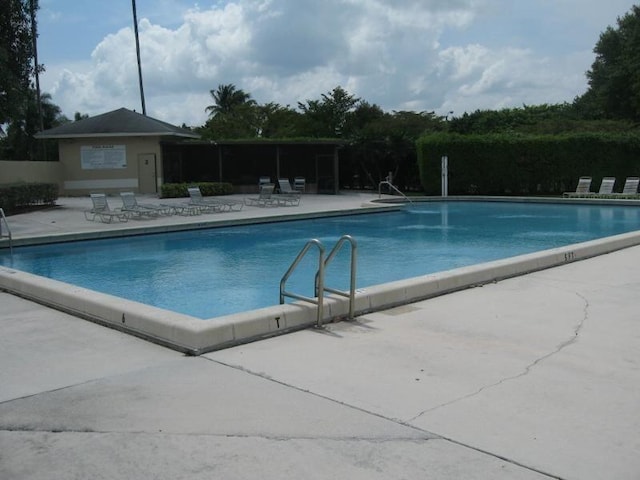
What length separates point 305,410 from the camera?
161 inches

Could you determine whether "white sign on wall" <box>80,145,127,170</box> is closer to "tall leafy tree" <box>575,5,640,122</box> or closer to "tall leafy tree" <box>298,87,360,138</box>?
"tall leafy tree" <box>298,87,360,138</box>

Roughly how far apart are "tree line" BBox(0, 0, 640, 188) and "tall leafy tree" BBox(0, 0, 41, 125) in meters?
0.03

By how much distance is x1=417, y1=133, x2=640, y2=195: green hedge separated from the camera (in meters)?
28.8

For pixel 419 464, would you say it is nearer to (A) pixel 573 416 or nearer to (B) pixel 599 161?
(A) pixel 573 416

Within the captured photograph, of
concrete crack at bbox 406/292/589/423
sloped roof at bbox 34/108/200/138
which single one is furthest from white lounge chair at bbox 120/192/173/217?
concrete crack at bbox 406/292/589/423

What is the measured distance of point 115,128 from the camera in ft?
91.3

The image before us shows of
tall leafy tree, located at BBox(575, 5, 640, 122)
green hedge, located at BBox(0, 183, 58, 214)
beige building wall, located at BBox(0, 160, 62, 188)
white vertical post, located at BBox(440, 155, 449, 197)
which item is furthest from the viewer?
tall leafy tree, located at BBox(575, 5, 640, 122)

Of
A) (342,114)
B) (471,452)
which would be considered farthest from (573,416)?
(342,114)

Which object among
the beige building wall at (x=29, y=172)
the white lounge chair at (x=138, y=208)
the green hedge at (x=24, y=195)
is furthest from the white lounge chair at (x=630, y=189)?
the beige building wall at (x=29, y=172)

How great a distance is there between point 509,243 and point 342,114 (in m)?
28.4

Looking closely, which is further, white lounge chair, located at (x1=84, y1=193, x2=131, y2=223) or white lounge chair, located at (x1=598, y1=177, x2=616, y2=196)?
white lounge chair, located at (x1=598, y1=177, x2=616, y2=196)

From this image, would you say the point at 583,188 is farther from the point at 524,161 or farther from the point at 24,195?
the point at 24,195

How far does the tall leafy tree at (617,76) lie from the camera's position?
39219 mm

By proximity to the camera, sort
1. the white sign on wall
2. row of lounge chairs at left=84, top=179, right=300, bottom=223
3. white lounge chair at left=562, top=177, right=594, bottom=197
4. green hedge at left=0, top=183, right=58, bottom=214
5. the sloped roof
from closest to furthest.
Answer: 1. row of lounge chairs at left=84, top=179, right=300, bottom=223
2. green hedge at left=0, top=183, right=58, bottom=214
3. white lounge chair at left=562, top=177, right=594, bottom=197
4. the sloped roof
5. the white sign on wall
